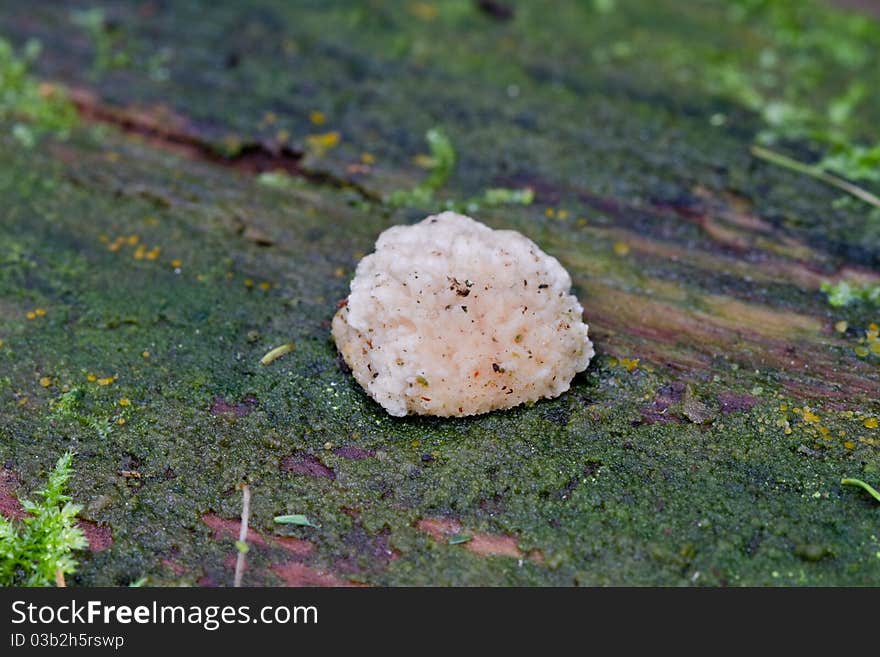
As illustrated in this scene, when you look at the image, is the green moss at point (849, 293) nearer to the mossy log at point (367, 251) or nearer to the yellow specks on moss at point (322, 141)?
the mossy log at point (367, 251)

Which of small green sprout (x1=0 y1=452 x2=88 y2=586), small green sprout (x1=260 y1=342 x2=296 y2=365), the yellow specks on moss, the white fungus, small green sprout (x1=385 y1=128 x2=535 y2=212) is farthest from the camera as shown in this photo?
→ the yellow specks on moss

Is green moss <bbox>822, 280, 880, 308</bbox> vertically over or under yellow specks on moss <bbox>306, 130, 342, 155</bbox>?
over

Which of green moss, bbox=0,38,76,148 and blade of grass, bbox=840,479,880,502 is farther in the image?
green moss, bbox=0,38,76,148

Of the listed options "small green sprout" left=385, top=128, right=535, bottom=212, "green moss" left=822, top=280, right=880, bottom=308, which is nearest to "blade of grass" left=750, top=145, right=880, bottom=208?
"green moss" left=822, top=280, right=880, bottom=308

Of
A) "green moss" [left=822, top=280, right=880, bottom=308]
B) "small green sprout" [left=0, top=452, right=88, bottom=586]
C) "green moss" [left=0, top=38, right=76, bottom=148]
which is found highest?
"green moss" [left=822, top=280, right=880, bottom=308]

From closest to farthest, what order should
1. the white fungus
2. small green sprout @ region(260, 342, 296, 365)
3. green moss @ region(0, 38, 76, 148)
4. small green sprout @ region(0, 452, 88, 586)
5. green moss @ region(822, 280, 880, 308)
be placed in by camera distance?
small green sprout @ region(0, 452, 88, 586) < the white fungus < small green sprout @ region(260, 342, 296, 365) < green moss @ region(822, 280, 880, 308) < green moss @ region(0, 38, 76, 148)

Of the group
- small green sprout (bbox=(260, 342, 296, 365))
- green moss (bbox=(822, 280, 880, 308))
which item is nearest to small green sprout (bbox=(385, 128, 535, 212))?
small green sprout (bbox=(260, 342, 296, 365))

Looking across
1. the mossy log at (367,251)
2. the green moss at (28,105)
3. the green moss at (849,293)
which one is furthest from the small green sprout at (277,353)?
the green moss at (849,293)

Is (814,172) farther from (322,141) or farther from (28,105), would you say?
(28,105)

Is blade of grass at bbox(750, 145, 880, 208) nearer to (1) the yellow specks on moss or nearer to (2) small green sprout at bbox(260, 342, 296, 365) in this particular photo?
(1) the yellow specks on moss
